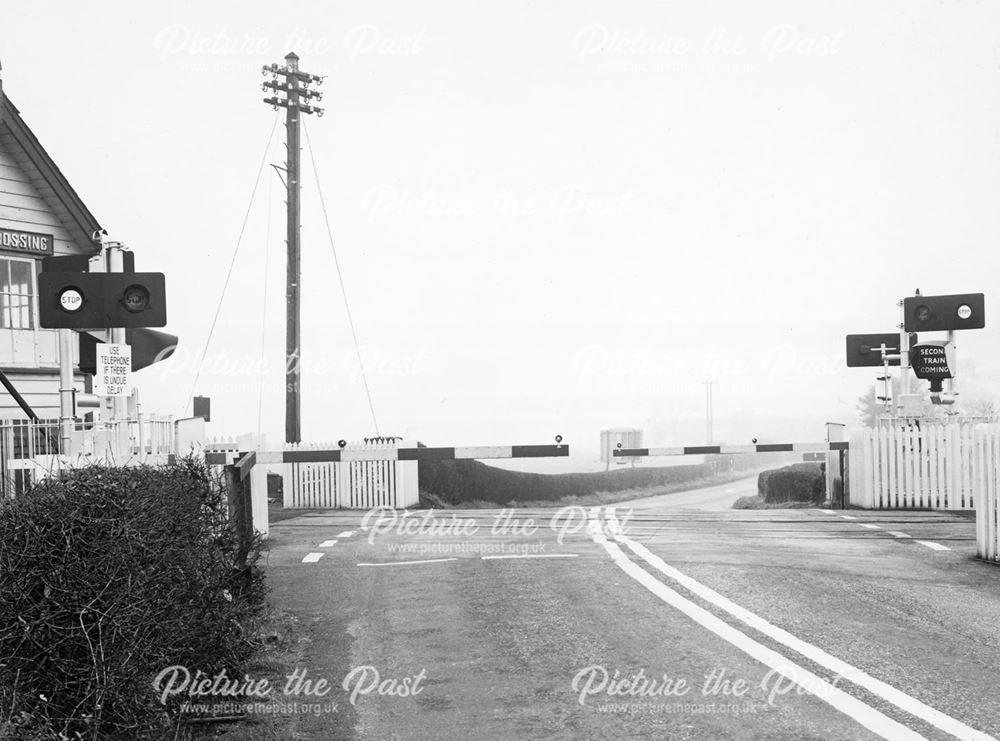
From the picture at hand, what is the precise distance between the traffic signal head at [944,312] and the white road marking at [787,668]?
1188cm

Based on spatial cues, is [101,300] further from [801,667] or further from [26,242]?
[26,242]

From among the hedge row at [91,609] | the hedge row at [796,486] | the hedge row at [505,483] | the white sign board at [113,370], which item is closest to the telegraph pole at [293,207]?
the hedge row at [505,483]

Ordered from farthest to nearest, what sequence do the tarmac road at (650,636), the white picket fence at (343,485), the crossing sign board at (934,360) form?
the white picket fence at (343,485) < the crossing sign board at (934,360) < the tarmac road at (650,636)

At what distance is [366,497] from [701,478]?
4505 centimetres

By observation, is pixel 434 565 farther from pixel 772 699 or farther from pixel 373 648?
pixel 772 699

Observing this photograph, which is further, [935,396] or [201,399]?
[201,399]

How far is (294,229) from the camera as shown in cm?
2803

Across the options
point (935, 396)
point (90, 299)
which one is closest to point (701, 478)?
point (935, 396)

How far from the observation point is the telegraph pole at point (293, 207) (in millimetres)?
27016

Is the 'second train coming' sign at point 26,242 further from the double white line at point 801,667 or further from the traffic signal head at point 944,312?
the traffic signal head at point 944,312

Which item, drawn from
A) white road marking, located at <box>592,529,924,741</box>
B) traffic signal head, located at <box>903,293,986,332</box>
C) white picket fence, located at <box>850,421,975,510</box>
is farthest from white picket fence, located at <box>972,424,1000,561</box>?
traffic signal head, located at <box>903,293,986,332</box>

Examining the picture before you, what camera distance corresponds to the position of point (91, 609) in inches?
166

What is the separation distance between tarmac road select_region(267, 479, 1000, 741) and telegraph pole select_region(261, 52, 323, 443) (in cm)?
1425

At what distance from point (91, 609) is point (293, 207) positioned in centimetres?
2491
